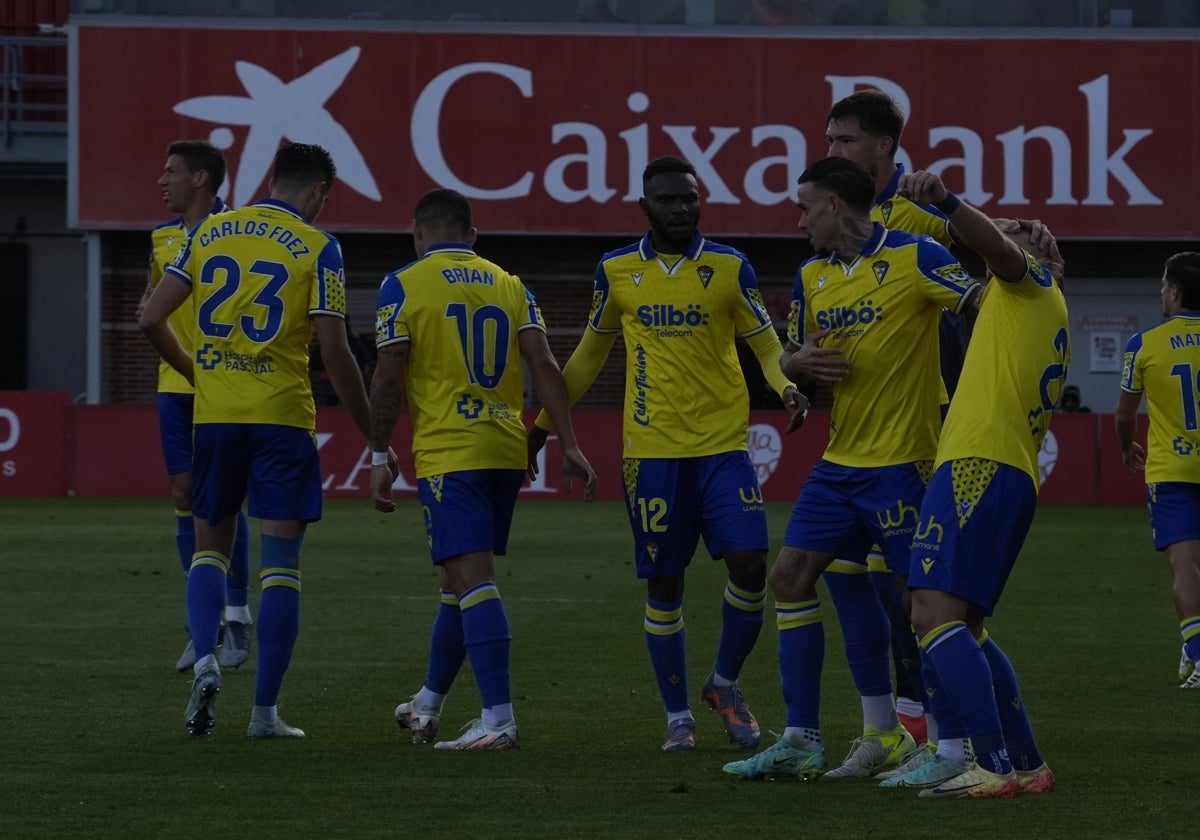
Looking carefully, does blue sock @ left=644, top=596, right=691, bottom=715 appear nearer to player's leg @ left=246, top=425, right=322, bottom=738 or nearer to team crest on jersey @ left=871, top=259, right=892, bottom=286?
player's leg @ left=246, top=425, right=322, bottom=738

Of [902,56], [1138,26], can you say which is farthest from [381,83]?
[1138,26]

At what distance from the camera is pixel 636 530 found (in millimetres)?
7336

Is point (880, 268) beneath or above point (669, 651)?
above

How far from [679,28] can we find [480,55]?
2795 millimetres

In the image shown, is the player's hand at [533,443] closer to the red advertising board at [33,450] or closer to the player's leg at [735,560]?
the player's leg at [735,560]

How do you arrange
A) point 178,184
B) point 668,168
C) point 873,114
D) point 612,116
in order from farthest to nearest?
1. point 612,116
2. point 178,184
3. point 668,168
4. point 873,114

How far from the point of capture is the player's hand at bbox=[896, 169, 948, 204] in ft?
18.5

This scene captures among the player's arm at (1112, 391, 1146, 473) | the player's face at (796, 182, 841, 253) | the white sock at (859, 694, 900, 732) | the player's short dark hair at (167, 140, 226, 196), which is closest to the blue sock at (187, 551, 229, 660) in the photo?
the player's short dark hair at (167, 140, 226, 196)

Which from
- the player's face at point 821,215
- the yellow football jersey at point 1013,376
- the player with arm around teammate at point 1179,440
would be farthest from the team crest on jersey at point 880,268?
the player with arm around teammate at point 1179,440

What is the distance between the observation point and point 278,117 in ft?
87.1

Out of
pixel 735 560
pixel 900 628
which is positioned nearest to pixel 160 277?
pixel 735 560

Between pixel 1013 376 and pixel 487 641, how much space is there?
7.43 feet

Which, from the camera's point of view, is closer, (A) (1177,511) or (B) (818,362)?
(B) (818,362)

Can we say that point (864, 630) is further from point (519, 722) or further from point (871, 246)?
point (519, 722)
